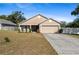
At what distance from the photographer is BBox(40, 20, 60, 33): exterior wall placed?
38.6 meters

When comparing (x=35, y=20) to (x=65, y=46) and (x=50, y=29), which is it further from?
(x=65, y=46)

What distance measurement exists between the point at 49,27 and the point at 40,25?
2.14 m

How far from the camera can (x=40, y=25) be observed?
4031cm

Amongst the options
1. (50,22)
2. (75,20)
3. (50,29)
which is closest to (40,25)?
(50,22)

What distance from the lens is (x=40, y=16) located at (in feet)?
144

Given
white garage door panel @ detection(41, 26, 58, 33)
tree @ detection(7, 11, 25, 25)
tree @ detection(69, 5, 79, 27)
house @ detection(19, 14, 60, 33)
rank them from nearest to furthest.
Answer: tree @ detection(69, 5, 79, 27), white garage door panel @ detection(41, 26, 58, 33), house @ detection(19, 14, 60, 33), tree @ detection(7, 11, 25, 25)

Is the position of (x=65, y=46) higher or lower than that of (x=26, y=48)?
lower

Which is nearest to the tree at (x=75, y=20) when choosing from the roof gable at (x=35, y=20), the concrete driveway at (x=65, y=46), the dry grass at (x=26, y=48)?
the roof gable at (x=35, y=20)

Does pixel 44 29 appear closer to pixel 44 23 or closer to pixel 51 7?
pixel 44 23

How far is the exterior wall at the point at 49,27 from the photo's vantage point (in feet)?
127

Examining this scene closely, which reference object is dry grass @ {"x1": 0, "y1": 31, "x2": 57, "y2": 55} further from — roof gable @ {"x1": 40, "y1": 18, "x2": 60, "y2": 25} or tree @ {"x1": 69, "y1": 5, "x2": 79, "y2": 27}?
roof gable @ {"x1": 40, "y1": 18, "x2": 60, "y2": 25}

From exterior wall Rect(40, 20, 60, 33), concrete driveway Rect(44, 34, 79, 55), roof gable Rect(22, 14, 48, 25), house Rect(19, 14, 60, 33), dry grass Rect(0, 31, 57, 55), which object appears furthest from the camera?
roof gable Rect(22, 14, 48, 25)

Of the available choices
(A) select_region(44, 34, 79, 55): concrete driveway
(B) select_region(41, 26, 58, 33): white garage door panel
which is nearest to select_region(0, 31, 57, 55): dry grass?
(A) select_region(44, 34, 79, 55): concrete driveway
